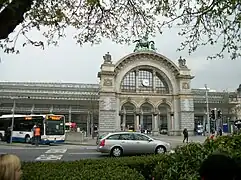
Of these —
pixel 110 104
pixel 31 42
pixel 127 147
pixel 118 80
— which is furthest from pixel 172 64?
pixel 31 42

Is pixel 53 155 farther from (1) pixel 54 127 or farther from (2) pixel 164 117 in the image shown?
(2) pixel 164 117

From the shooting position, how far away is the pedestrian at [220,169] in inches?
101

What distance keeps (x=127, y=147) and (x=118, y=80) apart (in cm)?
5171

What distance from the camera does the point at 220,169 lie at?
257 cm

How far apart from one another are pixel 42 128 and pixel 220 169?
31.9 meters

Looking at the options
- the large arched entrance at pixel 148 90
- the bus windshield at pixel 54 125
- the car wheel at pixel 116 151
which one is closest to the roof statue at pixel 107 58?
the large arched entrance at pixel 148 90

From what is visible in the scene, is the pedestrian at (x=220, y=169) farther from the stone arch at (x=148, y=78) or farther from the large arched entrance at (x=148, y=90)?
the stone arch at (x=148, y=78)

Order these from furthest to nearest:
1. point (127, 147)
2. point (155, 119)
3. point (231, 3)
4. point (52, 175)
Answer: point (155, 119) → point (127, 147) → point (231, 3) → point (52, 175)

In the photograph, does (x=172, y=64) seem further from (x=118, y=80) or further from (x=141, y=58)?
(x=118, y=80)

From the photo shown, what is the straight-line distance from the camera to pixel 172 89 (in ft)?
243

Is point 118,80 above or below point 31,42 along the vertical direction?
above

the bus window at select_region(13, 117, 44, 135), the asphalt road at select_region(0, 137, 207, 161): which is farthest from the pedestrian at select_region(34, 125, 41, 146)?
the asphalt road at select_region(0, 137, 207, 161)

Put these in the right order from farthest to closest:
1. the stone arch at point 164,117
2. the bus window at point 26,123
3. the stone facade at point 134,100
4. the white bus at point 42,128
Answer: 1. the stone arch at point 164,117
2. the stone facade at point 134,100
3. the bus window at point 26,123
4. the white bus at point 42,128

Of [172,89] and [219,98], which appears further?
[219,98]
